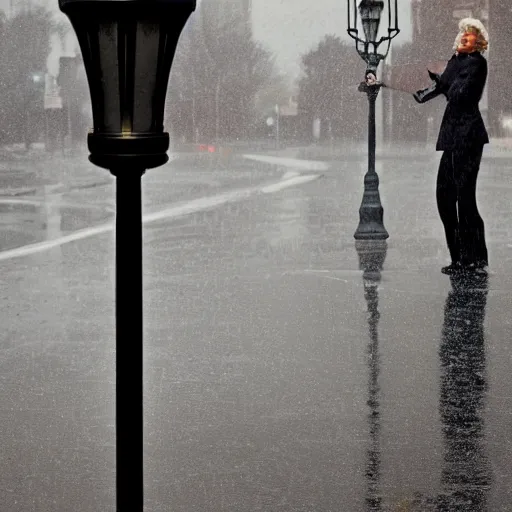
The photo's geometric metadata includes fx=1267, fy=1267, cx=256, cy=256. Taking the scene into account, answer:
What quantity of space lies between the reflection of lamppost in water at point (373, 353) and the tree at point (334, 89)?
106347 mm

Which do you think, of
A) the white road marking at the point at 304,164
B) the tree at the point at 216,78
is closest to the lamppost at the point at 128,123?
the white road marking at the point at 304,164

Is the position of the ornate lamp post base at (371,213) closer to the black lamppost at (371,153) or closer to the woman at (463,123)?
the black lamppost at (371,153)

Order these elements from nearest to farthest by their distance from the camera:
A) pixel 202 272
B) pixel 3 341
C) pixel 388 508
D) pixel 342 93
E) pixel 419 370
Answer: pixel 388 508, pixel 419 370, pixel 3 341, pixel 202 272, pixel 342 93

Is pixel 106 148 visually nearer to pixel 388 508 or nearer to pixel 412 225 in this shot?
pixel 388 508

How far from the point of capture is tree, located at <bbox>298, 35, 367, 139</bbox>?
401 ft

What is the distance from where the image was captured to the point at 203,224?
1827 centimetres

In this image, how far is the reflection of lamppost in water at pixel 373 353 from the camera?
17.2 ft

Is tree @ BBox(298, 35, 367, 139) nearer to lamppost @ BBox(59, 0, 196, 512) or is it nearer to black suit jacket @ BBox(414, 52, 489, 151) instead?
black suit jacket @ BBox(414, 52, 489, 151)

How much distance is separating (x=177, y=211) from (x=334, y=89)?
10562 cm

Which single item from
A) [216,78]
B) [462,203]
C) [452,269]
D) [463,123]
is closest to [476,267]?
[452,269]

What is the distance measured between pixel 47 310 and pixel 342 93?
116879 mm

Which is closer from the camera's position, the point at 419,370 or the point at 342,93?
the point at 419,370

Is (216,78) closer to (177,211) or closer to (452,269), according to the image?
(177,211)

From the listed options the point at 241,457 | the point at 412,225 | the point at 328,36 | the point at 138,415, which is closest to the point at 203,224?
the point at 412,225
